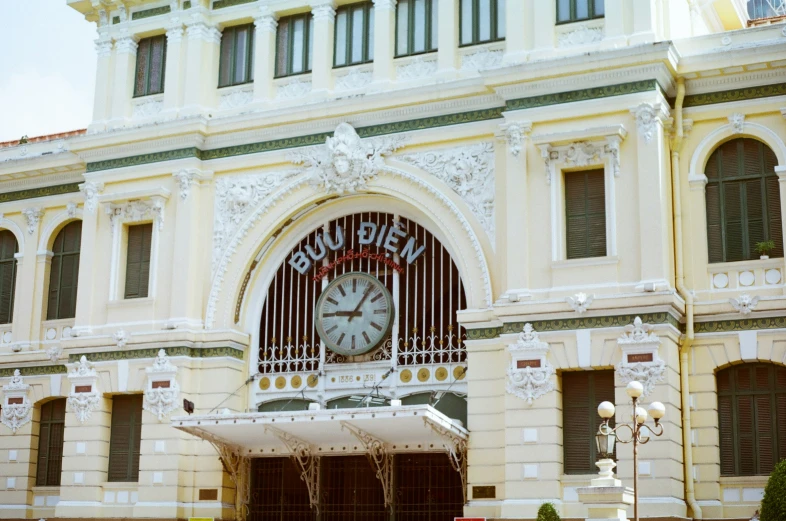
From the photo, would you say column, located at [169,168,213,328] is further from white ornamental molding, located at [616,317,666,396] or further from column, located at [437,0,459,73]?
white ornamental molding, located at [616,317,666,396]

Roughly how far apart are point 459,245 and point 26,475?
14.8 meters

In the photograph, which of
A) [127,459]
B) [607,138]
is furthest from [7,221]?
[607,138]

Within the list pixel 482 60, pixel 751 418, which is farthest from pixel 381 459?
pixel 482 60

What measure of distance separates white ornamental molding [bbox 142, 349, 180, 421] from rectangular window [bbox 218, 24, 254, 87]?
8002 millimetres

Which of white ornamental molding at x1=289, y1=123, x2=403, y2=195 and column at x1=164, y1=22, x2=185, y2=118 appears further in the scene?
column at x1=164, y1=22, x2=185, y2=118

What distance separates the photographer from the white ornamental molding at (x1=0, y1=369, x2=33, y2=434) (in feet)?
117

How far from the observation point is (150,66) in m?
35.3

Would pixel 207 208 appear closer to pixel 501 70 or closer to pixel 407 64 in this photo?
pixel 407 64

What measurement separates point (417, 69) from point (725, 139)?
8139mm

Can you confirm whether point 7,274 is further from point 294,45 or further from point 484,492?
point 484,492

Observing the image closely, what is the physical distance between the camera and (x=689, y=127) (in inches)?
1147

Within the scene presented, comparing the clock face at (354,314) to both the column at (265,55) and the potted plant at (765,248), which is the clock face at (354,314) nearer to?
the column at (265,55)

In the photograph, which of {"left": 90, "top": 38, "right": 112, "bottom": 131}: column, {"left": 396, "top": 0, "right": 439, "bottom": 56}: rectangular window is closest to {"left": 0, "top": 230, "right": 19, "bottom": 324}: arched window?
Result: {"left": 90, "top": 38, "right": 112, "bottom": 131}: column

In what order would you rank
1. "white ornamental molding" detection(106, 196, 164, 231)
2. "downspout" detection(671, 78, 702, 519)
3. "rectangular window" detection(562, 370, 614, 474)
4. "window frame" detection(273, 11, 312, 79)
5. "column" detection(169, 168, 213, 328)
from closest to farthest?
"downspout" detection(671, 78, 702, 519)
"rectangular window" detection(562, 370, 614, 474)
"column" detection(169, 168, 213, 328)
"white ornamental molding" detection(106, 196, 164, 231)
"window frame" detection(273, 11, 312, 79)
